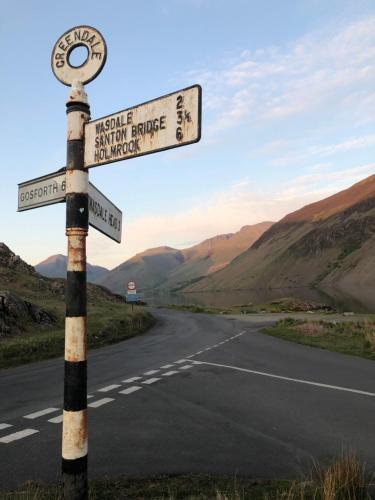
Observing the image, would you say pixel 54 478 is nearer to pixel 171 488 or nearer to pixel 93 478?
pixel 93 478

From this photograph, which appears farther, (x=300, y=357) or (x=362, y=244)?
(x=362, y=244)

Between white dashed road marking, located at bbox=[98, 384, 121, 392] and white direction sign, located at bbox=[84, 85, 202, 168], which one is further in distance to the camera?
white dashed road marking, located at bbox=[98, 384, 121, 392]

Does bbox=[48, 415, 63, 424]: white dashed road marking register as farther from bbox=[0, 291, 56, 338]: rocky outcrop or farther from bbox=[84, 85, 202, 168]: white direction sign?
bbox=[0, 291, 56, 338]: rocky outcrop

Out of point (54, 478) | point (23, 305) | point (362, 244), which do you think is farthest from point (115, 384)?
point (362, 244)

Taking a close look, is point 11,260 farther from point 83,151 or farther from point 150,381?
point 83,151

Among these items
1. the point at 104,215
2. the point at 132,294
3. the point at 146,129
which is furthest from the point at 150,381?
the point at 132,294

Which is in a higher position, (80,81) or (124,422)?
(80,81)

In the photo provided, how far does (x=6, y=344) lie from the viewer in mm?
16797

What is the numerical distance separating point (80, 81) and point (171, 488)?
13.5 feet

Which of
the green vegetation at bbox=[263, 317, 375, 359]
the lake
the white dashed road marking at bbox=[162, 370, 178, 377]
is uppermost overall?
the white dashed road marking at bbox=[162, 370, 178, 377]

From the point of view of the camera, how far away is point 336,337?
2188 centimetres

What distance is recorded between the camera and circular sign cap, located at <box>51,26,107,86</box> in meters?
3.62

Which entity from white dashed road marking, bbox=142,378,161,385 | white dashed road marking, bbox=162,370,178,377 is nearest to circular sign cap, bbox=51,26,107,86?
white dashed road marking, bbox=142,378,161,385

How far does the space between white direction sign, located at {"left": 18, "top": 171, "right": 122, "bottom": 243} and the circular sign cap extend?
2.81ft
